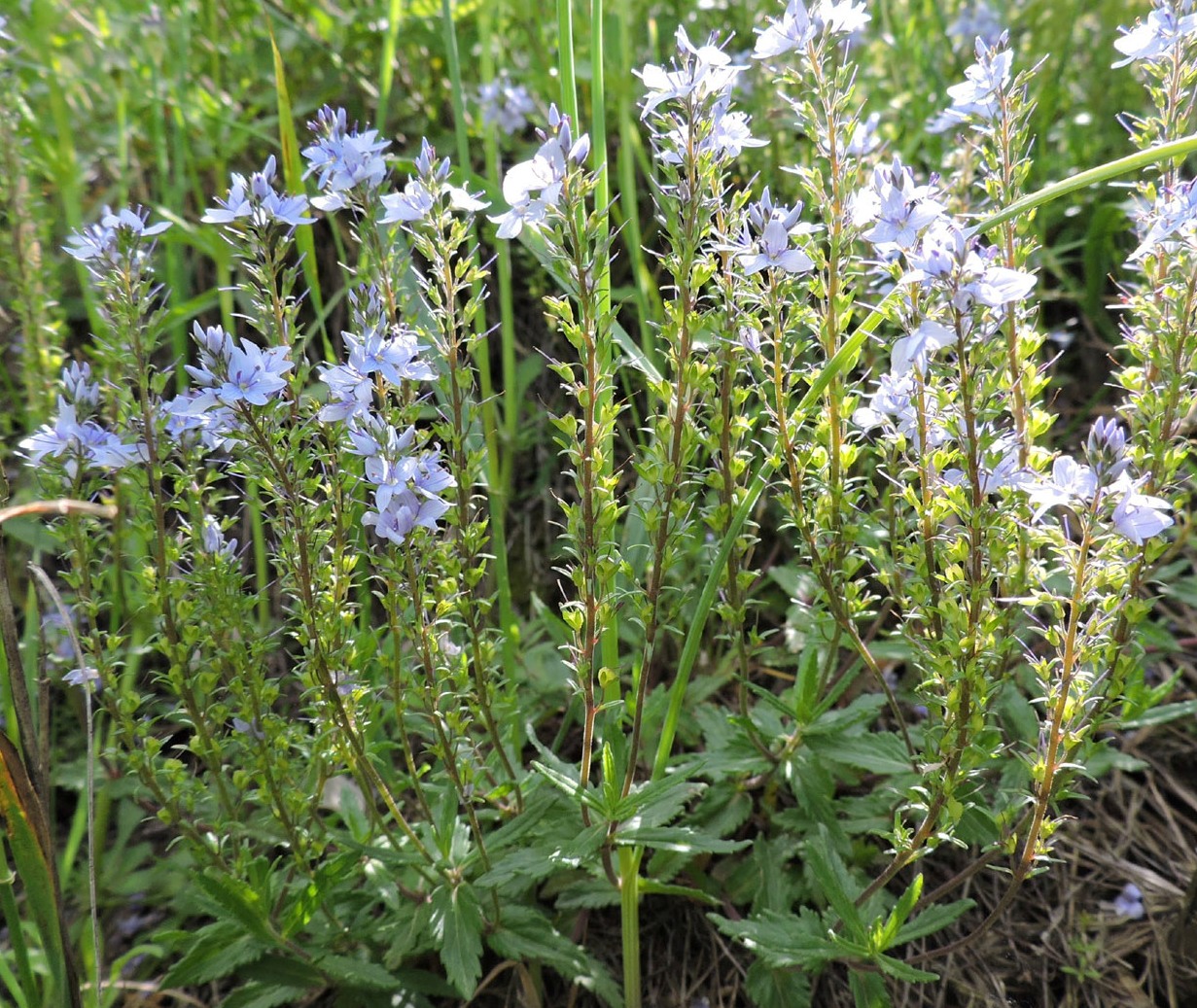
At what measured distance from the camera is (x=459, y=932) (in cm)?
213

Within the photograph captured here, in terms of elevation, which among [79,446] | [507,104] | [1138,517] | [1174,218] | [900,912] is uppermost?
[507,104]

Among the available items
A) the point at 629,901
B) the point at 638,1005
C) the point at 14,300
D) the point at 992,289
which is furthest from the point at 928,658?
the point at 14,300

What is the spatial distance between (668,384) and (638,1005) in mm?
1376

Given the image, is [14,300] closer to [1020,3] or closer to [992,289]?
[992,289]

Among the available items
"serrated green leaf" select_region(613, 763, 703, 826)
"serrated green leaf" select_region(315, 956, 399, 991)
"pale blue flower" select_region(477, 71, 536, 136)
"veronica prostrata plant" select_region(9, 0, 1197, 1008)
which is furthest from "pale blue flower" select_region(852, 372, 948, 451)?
"pale blue flower" select_region(477, 71, 536, 136)

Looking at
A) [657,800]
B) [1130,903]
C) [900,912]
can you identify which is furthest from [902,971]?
[1130,903]

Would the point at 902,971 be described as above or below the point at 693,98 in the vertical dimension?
below

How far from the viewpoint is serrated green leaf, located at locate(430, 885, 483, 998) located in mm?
2059

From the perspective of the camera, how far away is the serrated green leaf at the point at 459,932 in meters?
2.06

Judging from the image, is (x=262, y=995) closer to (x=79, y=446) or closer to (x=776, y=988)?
(x=776, y=988)

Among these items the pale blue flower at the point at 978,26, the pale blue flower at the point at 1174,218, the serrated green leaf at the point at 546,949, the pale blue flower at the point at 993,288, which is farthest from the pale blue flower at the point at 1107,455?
the pale blue flower at the point at 978,26

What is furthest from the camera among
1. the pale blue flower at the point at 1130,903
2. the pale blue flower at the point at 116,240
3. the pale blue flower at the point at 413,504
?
the pale blue flower at the point at 1130,903

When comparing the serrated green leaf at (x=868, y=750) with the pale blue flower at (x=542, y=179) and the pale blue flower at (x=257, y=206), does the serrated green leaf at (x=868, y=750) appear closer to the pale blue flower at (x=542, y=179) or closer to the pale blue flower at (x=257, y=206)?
the pale blue flower at (x=542, y=179)

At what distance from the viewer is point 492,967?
8.25 ft
